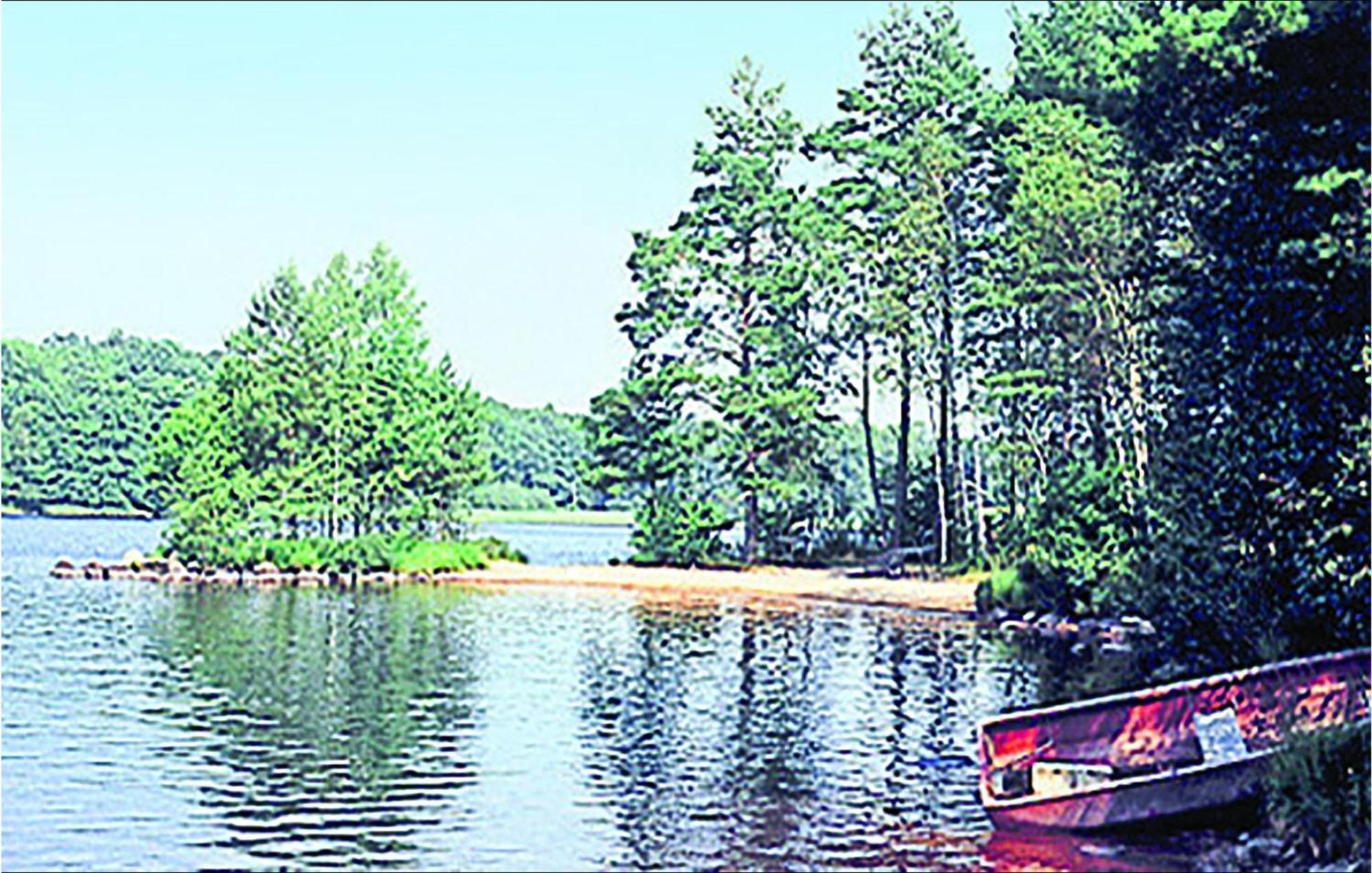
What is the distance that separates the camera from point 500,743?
2161cm

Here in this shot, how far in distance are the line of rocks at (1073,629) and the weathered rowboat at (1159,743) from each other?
14.5 m

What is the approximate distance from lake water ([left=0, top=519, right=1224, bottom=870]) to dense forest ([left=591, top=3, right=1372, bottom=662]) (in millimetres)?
4231

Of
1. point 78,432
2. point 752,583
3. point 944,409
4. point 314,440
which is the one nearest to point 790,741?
point 752,583

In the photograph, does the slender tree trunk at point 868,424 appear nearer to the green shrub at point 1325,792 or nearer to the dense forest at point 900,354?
the dense forest at point 900,354

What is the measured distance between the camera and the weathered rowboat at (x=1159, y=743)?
1582 centimetres

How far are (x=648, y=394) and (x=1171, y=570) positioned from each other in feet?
116

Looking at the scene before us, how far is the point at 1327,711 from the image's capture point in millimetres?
16766

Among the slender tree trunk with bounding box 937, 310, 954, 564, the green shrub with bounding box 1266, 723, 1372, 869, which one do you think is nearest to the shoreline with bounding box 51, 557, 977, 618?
the slender tree trunk with bounding box 937, 310, 954, 564

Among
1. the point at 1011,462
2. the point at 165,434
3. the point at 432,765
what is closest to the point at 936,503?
the point at 1011,462

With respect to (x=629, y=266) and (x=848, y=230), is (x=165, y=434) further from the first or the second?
(x=848, y=230)

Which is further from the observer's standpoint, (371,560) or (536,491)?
(536,491)

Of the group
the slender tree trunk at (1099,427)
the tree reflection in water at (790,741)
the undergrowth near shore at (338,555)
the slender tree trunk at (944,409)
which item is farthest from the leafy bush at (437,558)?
the slender tree trunk at (1099,427)

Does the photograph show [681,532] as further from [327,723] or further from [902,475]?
[327,723]

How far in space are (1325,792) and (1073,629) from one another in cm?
2249
